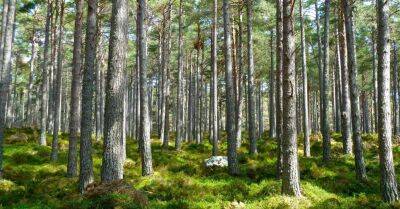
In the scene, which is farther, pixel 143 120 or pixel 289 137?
pixel 143 120

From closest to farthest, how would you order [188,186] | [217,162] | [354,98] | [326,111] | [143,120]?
[188,186], [354,98], [143,120], [217,162], [326,111]

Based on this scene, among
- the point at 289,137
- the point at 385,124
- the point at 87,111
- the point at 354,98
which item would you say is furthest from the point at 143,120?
the point at 385,124

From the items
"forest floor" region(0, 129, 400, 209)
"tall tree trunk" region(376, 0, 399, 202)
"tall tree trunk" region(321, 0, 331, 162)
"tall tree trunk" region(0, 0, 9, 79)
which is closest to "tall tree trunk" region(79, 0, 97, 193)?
"forest floor" region(0, 129, 400, 209)

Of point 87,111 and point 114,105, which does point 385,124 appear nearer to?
point 114,105

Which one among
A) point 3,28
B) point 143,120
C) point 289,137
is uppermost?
point 3,28

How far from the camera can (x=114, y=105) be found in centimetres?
973

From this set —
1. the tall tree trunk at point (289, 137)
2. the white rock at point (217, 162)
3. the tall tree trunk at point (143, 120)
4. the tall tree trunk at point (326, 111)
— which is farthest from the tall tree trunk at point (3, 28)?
the tall tree trunk at point (326, 111)

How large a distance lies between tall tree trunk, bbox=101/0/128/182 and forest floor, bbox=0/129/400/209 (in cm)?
69

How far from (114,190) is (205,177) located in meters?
6.02

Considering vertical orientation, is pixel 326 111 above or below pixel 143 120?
above

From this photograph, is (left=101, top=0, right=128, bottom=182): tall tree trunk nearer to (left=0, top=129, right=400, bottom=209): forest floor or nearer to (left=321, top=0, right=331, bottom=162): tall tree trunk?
(left=0, top=129, right=400, bottom=209): forest floor

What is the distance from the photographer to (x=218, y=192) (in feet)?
38.6

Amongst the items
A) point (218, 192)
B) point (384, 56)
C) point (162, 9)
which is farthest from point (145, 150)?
point (162, 9)

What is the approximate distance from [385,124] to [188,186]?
6043mm
